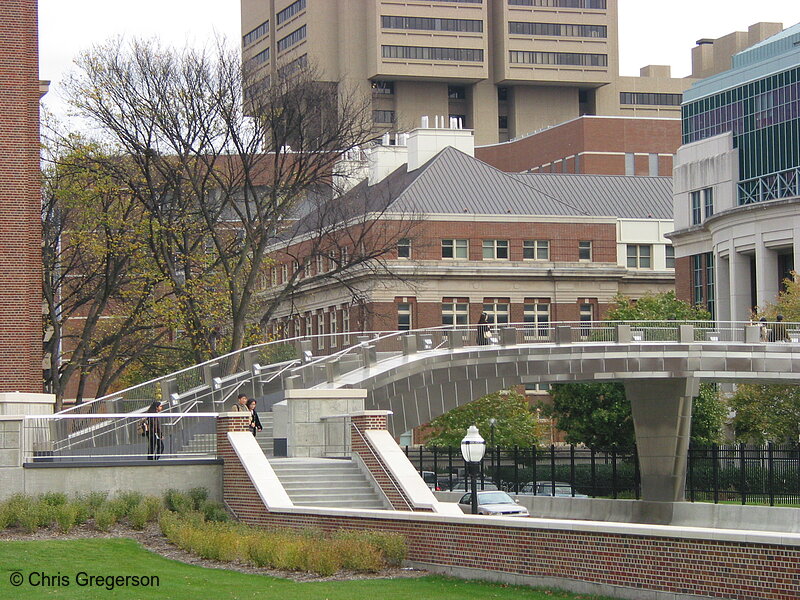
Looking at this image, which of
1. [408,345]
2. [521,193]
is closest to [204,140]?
[408,345]

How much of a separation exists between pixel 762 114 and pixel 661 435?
3291 cm

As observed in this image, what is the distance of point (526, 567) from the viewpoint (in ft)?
74.3

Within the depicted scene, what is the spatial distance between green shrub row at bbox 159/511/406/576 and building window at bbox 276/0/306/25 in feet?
463

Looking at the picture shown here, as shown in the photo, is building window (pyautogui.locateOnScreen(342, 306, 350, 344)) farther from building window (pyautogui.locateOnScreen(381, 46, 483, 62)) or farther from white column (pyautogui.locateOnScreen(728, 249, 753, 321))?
building window (pyautogui.locateOnScreen(381, 46, 483, 62))

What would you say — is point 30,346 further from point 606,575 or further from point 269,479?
point 606,575

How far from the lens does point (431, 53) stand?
525 ft

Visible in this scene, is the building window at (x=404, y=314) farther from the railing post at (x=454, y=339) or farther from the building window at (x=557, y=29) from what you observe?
the building window at (x=557, y=29)

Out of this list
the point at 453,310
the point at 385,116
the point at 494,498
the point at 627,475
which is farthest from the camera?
the point at 385,116

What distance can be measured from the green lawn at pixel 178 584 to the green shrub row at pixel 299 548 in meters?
0.72

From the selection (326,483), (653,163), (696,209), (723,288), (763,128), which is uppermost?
(653,163)

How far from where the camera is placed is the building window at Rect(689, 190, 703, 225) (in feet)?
307

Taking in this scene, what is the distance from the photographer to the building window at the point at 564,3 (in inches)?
6447

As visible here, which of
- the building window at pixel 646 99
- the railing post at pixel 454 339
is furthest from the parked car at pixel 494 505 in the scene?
the building window at pixel 646 99

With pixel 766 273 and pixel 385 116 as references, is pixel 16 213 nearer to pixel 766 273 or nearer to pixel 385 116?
pixel 766 273
